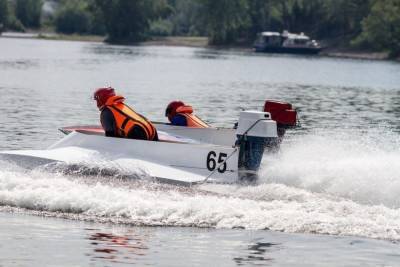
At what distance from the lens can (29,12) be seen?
144m

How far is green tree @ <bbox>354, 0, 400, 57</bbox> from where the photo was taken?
314ft

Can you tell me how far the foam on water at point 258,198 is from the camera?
13898 millimetres

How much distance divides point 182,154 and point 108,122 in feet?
4.93

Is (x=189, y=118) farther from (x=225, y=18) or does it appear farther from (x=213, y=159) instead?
(x=225, y=18)

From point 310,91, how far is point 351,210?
35048 mm

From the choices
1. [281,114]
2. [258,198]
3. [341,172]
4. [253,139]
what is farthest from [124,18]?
[258,198]

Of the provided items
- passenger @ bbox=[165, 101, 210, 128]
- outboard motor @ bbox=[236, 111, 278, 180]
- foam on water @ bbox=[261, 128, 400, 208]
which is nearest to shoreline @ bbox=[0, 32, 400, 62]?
passenger @ bbox=[165, 101, 210, 128]

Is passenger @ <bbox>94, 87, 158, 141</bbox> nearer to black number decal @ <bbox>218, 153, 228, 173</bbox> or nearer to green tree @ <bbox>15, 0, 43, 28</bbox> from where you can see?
black number decal @ <bbox>218, 153, 228, 173</bbox>

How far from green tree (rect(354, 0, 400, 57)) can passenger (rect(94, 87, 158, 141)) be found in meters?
79.7

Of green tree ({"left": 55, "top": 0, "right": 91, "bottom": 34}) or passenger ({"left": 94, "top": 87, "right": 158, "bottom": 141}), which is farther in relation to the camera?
green tree ({"left": 55, "top": 0, "right": 91, "bottom": 34})

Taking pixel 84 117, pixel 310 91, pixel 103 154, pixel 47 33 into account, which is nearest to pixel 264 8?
pixel 47 33

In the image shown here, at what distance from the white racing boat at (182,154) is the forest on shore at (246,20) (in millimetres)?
80287

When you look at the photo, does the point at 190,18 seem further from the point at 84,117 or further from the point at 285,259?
the point at 285,259

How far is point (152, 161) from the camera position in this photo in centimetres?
1677
